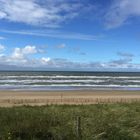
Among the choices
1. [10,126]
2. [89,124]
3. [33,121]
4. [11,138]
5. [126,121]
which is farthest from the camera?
[126,121]

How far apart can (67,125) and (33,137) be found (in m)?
2.47

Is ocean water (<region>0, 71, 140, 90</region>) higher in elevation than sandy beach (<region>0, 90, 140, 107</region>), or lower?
higher

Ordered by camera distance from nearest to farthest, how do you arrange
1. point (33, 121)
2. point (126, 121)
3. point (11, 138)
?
point (11, 138) → point (33, 121) → point (126, 121)

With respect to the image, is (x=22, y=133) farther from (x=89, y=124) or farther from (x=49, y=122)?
(x=89, y=124)

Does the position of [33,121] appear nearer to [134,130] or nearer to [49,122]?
[49,122]

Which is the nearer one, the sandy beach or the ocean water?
the sandy beach

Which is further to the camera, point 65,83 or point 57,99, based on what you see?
point 65,83

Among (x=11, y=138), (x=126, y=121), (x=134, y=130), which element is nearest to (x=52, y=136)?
(x=11, y=138)

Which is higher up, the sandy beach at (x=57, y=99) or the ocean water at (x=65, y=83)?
the ocean water at (x=65, y=83)

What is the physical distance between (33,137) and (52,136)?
631 millimetres

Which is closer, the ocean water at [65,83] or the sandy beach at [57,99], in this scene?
the sandy beach at [57,99]

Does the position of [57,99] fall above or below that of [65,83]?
below

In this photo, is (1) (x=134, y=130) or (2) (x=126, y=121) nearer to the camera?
(1) (x=134, y=130)

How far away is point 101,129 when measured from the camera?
10.4m
